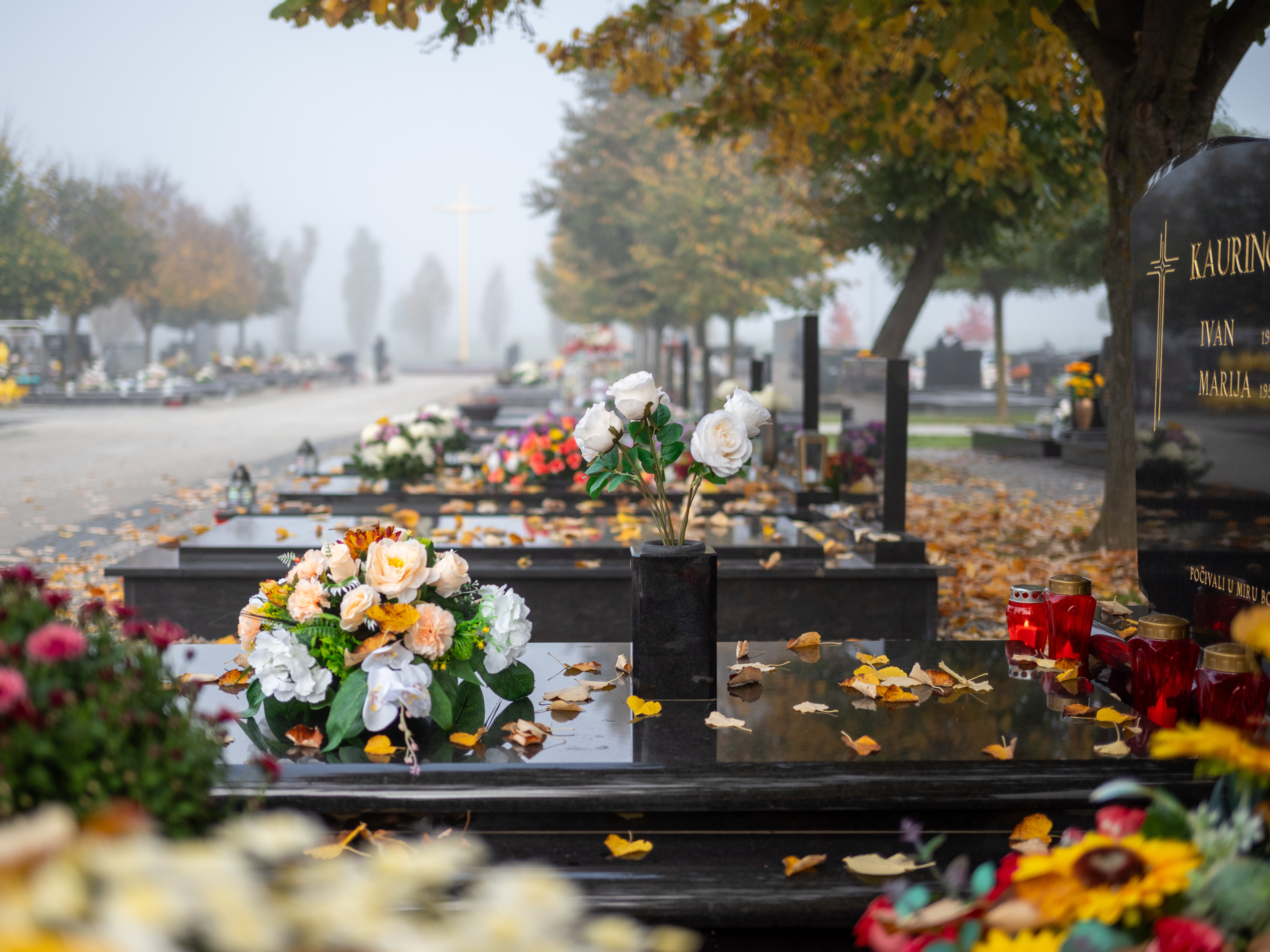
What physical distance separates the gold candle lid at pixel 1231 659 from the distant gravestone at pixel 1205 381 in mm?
715

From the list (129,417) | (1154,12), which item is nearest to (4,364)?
(129,417)

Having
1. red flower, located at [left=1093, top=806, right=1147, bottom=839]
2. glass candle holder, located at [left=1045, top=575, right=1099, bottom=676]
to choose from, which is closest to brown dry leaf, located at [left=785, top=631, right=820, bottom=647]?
glass candle holder, located at [left=1045, top=575, right=1099, bottom=676]

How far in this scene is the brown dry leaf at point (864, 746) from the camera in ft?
8.36

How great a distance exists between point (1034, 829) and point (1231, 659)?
663 mm

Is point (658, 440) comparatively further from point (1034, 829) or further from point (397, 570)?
point (1034, 829)

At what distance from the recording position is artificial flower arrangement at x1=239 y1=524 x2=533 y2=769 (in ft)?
8.66

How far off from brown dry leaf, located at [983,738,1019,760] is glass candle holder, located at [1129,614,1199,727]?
488 millimetres

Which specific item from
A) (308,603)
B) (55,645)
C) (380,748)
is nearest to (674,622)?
(380,748)

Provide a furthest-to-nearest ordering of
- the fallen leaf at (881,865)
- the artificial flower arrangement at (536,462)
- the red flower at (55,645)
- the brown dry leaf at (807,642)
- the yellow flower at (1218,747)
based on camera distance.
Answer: the artificial flower arrangement at (536,462), the brown dry leaf at (807,642), the fallen leaf at (881,865), the yellow flower at (1218,747), the red flower at (55,645)

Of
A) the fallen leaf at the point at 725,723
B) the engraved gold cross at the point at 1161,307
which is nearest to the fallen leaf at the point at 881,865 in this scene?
the fallen leaf at the point at 725,723

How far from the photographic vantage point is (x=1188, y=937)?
1.28 meters

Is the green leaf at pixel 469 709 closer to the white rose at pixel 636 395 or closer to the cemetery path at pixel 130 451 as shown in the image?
the white rose at pixel 636 395

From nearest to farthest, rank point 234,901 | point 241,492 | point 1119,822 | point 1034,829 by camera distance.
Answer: point 234,901 < point 1119,822 < point 1034,829 < point 241,492

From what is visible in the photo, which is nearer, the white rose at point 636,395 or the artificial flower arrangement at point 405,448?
the white rose at point 636,395
